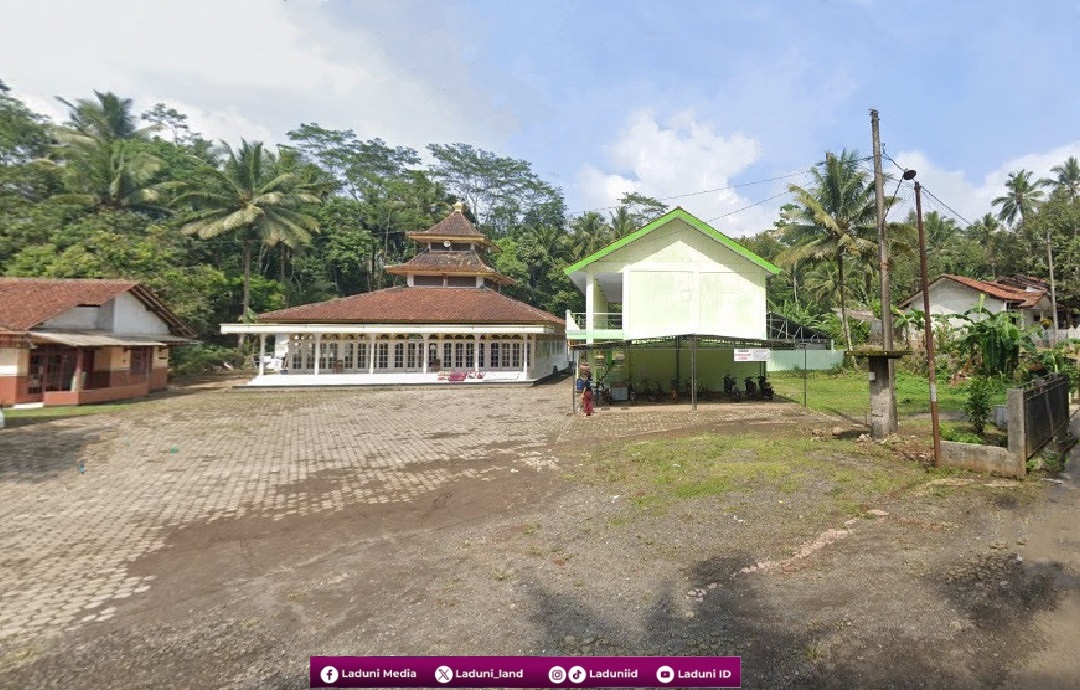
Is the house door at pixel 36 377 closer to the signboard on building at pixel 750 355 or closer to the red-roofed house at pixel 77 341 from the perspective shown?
the red-roofed house at pixel 77 341

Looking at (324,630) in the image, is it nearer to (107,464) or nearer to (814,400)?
(107,464)

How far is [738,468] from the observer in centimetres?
952


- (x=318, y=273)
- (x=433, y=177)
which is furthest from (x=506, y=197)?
(x=318, y=273)

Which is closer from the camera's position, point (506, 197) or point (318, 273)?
point (318, 273)

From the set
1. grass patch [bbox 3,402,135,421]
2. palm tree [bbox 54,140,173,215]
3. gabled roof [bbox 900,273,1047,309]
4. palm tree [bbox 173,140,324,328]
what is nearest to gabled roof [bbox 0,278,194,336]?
grass patch [bbox 3,402,135,421]

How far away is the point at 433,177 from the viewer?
62812mm

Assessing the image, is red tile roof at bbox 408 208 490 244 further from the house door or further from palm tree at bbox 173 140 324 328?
the house door

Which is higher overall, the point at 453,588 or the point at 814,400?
the point at 814,400

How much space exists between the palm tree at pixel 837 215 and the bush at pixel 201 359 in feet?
117

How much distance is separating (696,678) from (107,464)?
41.9 feet

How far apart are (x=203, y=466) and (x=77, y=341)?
13.7 m

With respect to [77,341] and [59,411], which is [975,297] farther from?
[59,411]

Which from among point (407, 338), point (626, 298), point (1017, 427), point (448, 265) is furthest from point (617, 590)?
point (448, 265)

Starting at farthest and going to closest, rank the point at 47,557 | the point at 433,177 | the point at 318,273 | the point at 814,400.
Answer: the point at 433,177, the point at 318,273, the point at 814,400, the point at 47,557
